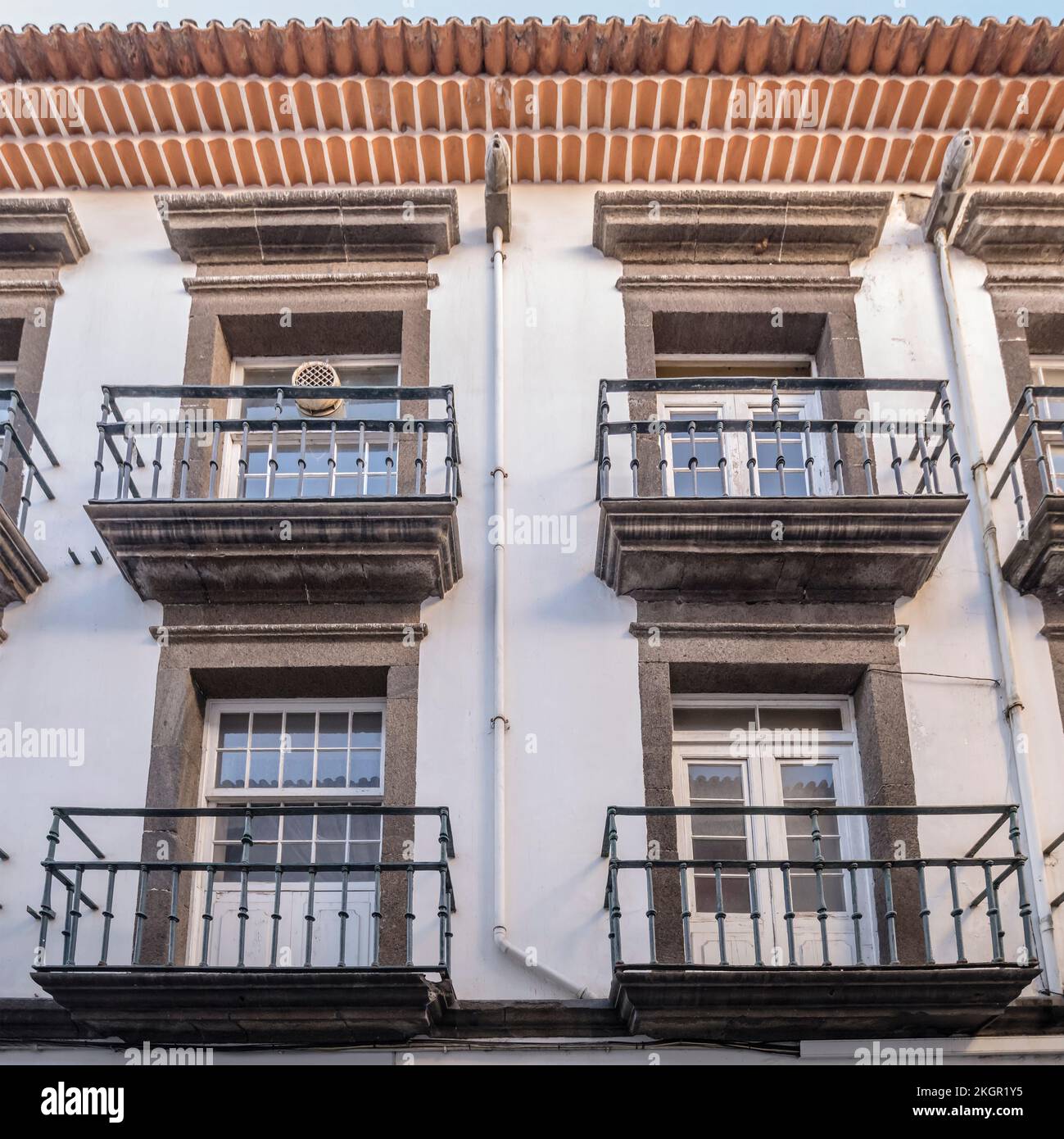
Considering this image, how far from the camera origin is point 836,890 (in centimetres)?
875

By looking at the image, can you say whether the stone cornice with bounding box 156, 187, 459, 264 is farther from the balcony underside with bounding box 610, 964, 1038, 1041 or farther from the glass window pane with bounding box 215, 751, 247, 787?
the balcony underside with bounding box 610, 964, 1038, 1041

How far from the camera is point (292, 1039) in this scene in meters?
7.85

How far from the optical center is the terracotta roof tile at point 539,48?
Answer: 35.4 feet

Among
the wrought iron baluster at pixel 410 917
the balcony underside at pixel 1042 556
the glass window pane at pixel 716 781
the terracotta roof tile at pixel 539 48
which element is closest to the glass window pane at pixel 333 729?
the wrought iron baluster at pixel 410 917

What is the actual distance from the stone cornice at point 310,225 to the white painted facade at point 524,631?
24cm

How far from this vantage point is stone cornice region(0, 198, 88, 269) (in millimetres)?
10797

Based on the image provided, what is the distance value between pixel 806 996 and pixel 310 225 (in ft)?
20.3

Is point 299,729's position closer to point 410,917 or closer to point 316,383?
point 410,917

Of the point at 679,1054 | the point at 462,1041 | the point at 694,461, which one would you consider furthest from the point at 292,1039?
the point at 694,461

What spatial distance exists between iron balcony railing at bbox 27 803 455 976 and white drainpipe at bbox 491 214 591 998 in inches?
11.0

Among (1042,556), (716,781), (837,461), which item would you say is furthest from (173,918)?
(1042,556)

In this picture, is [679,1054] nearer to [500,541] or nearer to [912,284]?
[500,541]
